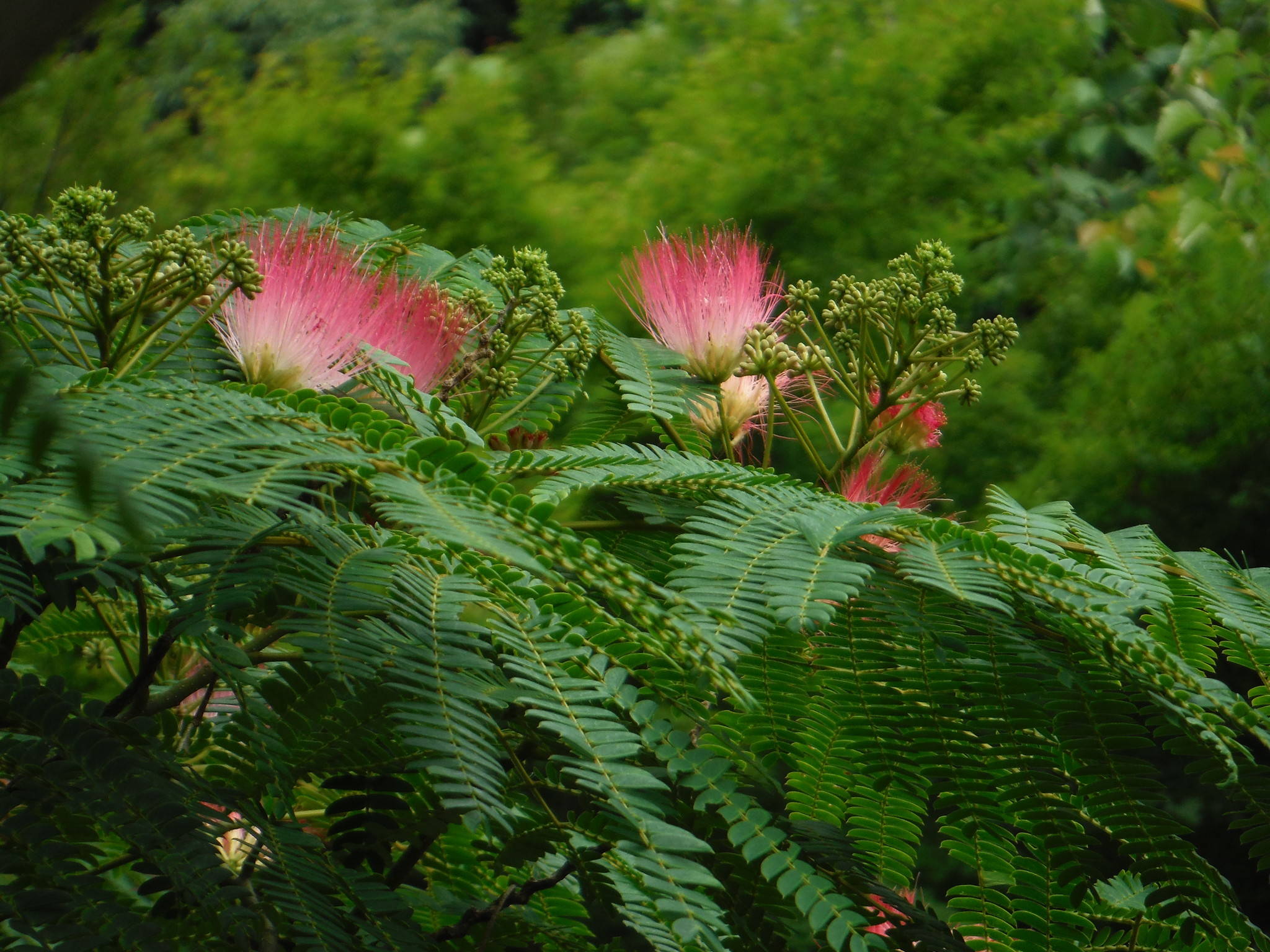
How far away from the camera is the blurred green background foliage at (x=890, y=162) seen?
3.11m

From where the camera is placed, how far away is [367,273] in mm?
810

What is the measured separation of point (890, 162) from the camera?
144 inches

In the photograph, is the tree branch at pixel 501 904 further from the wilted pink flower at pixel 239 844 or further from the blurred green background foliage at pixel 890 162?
the blurred green background foliage at pixel 890 162

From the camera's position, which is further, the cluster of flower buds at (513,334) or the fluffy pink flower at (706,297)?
the fluffy pink flower at (706,297)

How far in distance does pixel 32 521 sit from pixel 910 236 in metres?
3.40

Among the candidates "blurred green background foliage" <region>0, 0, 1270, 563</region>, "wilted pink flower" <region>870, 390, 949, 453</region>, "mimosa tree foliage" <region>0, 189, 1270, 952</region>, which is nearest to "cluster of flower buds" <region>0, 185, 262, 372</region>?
"mimosa tree foliage" <region>0, 189, 1270, 952</region>

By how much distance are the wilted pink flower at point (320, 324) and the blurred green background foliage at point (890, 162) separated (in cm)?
213

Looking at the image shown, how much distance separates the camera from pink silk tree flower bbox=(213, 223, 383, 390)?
2.20 ft

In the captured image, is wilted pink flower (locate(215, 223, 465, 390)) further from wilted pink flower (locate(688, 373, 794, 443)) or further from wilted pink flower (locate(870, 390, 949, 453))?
wilted pink flower (locate(870, 390, 949, 453))

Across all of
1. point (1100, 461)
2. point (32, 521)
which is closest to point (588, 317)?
point (32, 521)

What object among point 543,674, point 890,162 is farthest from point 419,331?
point 890,162

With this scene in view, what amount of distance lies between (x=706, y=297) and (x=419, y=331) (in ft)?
0.75

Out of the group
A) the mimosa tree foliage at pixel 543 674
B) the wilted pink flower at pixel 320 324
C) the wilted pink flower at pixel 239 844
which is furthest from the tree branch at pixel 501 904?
the wilted pink flower at pixel 320 324

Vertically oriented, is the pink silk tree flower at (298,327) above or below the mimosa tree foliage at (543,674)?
above
